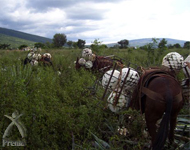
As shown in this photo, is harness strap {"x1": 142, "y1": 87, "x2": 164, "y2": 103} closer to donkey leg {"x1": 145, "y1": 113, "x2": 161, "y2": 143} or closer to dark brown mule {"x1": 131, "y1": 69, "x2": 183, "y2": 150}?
dark brown mule {"x1": 131, "y1": 69, "x2": 183, "y2": 150}

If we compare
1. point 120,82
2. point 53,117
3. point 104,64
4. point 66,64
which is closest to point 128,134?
point 120,82

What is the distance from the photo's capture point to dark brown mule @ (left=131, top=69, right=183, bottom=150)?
208 centimetres

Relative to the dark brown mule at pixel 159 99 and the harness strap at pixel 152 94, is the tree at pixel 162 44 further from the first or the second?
the harness strap at pixel 152 94

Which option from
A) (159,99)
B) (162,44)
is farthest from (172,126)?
(162,44)

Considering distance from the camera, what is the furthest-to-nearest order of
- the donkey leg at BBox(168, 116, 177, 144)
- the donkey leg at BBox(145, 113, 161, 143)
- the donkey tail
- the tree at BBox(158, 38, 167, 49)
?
the tree at BBox(158, 38, 167, 49)
the donkey leg at BBox(168, 116, 177, 144)
the donkey leg at BBox(145, 113, 161, 143)
the donkey tail

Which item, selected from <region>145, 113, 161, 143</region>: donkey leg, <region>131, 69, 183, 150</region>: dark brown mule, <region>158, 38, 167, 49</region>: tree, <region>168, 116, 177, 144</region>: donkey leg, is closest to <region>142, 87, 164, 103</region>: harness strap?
<region>131, 69, 183, 150</region>: dark brown mule

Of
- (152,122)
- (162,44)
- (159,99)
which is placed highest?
(162,44)

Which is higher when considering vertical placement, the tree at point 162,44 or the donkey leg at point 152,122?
the tree at point 162,44

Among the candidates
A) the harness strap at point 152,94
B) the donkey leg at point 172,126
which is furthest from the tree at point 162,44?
the harness strap at point 152,94

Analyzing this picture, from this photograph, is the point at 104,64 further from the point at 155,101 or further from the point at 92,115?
the point at 155,101

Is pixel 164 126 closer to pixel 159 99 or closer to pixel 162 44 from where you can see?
pixel 159 99

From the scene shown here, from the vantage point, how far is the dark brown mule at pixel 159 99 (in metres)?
2.08

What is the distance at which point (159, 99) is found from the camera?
2.09 metres

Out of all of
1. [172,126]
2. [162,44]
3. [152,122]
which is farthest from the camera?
[162,44]
